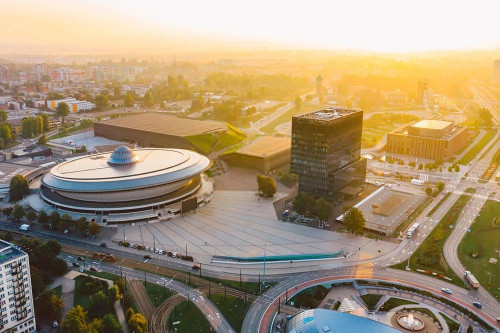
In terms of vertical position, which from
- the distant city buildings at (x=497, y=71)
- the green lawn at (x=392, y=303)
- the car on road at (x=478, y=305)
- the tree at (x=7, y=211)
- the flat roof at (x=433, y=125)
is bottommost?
the green lawn at (x=392, y=303)

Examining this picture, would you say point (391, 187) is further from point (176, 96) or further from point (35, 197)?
point (176, 96)

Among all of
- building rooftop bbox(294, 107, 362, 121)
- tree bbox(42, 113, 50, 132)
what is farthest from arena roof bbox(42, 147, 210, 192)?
tree bbox(42, 113, 50, 132)

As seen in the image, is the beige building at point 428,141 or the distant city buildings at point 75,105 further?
the distant city buildings at point 75,105

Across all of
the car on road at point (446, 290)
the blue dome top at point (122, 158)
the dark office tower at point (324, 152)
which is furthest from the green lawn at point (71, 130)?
the car on road at point (446, 290)

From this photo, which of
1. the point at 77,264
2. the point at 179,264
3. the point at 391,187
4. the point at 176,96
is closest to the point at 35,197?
the point at 77,264

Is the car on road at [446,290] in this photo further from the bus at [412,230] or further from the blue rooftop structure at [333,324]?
the bus at [412,230]

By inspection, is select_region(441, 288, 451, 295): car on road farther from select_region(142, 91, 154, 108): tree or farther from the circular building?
select_region(142, 91, 154, 108): tree

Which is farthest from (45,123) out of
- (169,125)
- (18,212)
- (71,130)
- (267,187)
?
(267,187)
